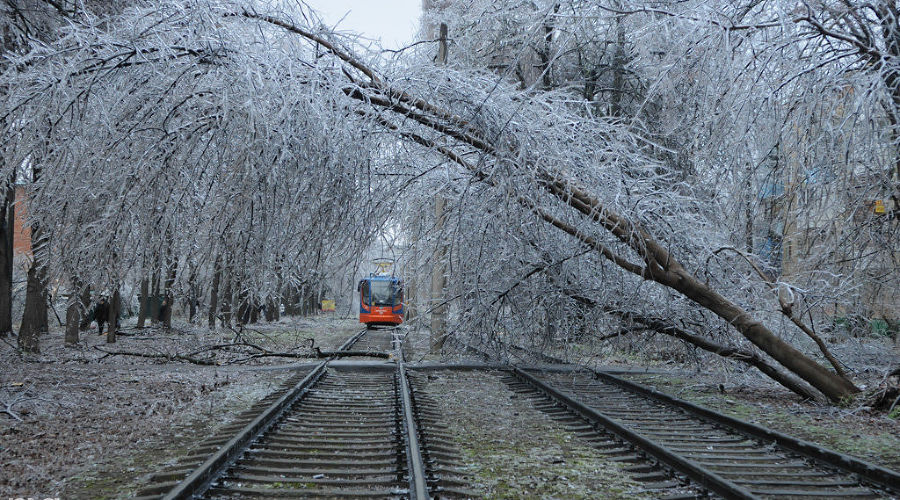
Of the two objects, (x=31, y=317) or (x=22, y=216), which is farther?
(x=31, y=317)

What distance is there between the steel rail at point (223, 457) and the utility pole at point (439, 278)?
3.07 m

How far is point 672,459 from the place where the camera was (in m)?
5.93

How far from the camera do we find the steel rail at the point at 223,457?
486cm

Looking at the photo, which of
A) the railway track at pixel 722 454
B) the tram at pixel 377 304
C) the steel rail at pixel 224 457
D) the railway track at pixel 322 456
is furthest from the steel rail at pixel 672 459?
the tram at pixel 377 304

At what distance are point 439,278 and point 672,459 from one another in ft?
31.2

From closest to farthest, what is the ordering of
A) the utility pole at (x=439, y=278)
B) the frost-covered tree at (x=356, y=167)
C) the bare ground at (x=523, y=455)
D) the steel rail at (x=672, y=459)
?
the steel rail at (x=672, y=459) < the bare ground at (x=523, y=455) < the frost-covered tree at (x=356, y=167) < the utility pole at (x=439, y=278)

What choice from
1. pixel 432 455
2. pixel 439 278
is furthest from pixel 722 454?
pixel 439 278

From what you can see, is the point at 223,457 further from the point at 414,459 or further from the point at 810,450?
the point at 810,450

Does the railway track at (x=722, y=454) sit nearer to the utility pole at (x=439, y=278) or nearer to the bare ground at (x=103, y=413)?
the utility pole at (x=439, y=278)

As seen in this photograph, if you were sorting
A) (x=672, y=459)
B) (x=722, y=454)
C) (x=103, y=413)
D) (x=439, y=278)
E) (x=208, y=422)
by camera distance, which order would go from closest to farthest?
(x=672, y=459), (x=722, y=454), (x=208, y=422), (x=103, y=413), (x=439, y=278)

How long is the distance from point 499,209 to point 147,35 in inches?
156

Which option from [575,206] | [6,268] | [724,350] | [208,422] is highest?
[575,206]

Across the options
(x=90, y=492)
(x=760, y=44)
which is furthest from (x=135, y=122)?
(x=760, y=44)

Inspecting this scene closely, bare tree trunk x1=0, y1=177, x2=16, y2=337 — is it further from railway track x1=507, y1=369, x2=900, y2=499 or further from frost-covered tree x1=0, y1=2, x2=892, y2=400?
railway track x1=507, y1=369, x2=900, y2=499
